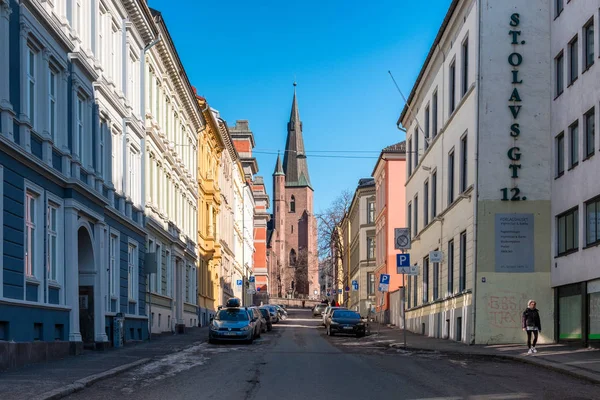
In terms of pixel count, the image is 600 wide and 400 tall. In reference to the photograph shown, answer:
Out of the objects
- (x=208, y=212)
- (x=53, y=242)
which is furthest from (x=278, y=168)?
(x=53, y=242)

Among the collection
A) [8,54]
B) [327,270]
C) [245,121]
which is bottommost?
[327,270]

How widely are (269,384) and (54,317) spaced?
8.58 meters

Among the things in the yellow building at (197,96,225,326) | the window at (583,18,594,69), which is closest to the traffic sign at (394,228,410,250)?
the window at (583,18,594,69)

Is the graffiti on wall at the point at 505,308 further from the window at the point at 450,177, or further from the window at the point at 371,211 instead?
the window at the point at 371,211

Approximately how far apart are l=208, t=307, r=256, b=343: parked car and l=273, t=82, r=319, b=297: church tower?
131306 mm

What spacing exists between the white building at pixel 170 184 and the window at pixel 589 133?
15.9 metres

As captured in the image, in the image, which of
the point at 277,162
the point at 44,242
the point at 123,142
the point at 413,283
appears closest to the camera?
the point at 44,242

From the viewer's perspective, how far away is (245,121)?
108 m

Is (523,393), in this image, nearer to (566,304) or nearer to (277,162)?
(566,304)

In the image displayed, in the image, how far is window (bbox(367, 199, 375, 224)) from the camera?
7562cm

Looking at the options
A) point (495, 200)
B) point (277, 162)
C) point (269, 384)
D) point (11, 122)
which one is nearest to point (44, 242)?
point (11, 122)

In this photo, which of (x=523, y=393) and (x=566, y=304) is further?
(x=566, y=304)

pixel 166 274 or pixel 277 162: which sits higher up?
pixel 277 162

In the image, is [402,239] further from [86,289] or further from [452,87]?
[86,289]
